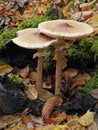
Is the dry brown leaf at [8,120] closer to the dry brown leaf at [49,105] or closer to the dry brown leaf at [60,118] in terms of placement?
the dry brown leaf at [49,105]

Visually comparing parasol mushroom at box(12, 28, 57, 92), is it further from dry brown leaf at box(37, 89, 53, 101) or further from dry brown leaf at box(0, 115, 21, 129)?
dry brown leaf at box(0, 115, 21, 129)

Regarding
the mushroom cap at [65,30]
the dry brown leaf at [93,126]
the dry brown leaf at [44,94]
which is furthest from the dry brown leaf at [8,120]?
the mushroom cap at [65,30]

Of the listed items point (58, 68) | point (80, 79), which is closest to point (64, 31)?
point (58, 68)

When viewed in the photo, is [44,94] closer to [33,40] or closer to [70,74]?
[70,74]

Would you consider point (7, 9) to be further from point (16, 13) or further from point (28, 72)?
point (28, 72)

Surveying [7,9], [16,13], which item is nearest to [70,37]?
[16,13]

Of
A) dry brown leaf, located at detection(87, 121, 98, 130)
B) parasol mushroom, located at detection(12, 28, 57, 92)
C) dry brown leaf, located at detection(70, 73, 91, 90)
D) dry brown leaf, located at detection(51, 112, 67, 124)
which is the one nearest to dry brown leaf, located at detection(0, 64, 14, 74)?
parasol mushroom, located at detection(12, 28, 57, 92)

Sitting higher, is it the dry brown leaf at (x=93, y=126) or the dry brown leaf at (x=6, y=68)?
the dry brown leaf at (x=6, y=68)

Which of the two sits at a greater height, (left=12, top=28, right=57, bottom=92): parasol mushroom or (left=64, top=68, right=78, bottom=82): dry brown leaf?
(left=12, top=28, right=57, bottom=92): parasol mushroom
